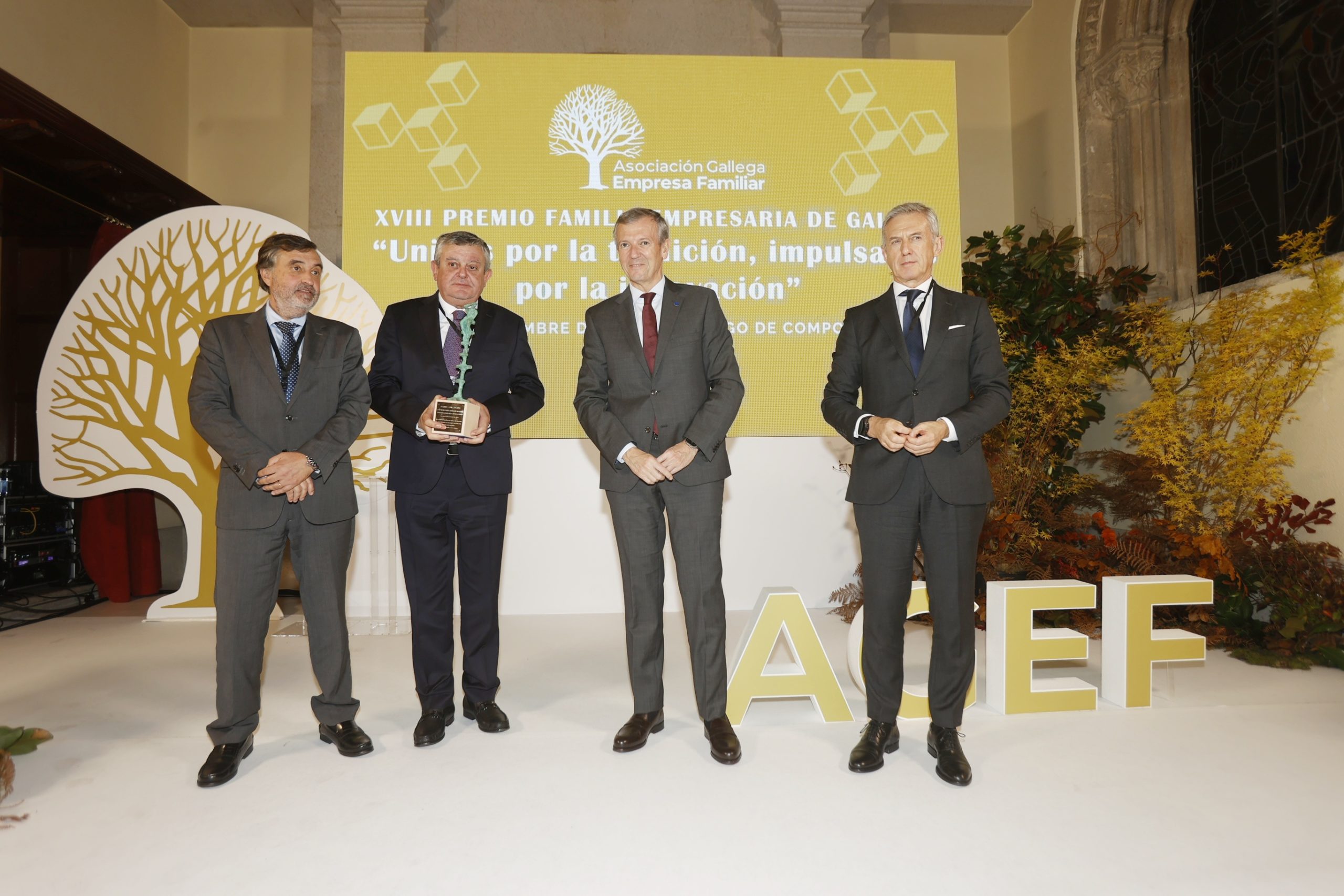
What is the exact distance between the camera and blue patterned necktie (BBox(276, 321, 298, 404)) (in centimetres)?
257

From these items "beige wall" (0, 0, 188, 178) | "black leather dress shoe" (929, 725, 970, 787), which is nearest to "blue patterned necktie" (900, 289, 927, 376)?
"black leather dress shoe" (929, 725, 970, 787)

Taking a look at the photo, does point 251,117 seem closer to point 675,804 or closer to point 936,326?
point 936,326

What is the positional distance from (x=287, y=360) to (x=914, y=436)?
1.96m

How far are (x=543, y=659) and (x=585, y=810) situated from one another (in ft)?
5.87

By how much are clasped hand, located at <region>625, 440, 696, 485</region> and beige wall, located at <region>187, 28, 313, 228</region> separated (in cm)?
626

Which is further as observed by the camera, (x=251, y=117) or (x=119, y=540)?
(x=251, y=117)

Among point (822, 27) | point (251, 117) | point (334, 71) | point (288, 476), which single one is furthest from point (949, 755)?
point (251, 117)

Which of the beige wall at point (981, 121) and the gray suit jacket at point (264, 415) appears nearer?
the gray suit jacket at point (264, 415)

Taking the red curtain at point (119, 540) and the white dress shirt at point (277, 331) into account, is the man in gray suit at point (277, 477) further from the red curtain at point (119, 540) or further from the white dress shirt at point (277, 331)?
the red curtain at point (119, 540)

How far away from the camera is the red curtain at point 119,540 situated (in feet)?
18.0

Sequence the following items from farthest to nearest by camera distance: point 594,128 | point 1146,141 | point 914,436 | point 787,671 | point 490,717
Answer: point 1146,141, point 594,128, point 787,671, point 490,717, point 914,436

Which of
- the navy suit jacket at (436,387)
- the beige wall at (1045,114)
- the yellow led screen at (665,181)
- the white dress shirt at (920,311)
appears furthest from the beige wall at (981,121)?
the navy suit jacket at (436,387)

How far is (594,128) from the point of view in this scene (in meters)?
4.87

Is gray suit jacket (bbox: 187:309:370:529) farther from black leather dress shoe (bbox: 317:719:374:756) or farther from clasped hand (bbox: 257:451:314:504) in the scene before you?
black leather dress shoe (bbox: 317:719:374:756)
